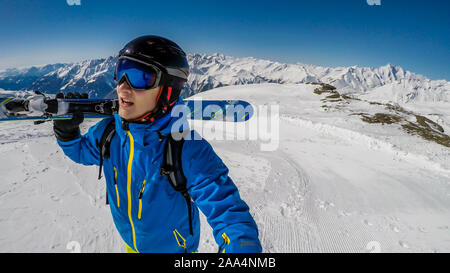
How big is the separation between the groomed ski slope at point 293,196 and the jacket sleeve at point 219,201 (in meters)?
3.09

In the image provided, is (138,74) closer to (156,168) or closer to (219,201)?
(156,168)

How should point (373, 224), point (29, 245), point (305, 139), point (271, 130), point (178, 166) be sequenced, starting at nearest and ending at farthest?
point (178, 166) < point (29, 245) < point (373, 224) < point (305, 139) < point (271, 130)

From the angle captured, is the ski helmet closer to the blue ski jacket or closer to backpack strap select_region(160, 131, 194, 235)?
the blue ski jacket

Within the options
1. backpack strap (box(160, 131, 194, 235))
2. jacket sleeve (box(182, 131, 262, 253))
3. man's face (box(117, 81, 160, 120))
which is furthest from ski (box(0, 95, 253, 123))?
jacket sleeve (box(182, 131, 262, 253))

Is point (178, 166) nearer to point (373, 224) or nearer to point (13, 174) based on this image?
point (373, 224)

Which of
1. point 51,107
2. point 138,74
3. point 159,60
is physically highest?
point 159,60

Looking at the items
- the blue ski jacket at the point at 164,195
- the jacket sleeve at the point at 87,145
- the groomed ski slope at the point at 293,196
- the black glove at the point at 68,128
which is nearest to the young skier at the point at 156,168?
the blue ski jacket at the point at 164,195

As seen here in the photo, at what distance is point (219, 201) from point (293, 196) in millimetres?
5521

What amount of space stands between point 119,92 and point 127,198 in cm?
99

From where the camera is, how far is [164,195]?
72.2 inches

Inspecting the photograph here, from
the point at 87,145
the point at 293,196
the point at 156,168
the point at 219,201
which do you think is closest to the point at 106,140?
the point at 87,145

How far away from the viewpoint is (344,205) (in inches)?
246

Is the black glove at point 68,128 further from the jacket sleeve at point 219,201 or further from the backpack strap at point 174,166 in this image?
the jacket sleeve at point 219,201
